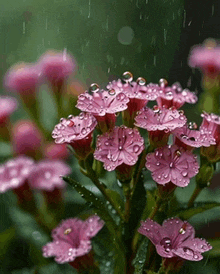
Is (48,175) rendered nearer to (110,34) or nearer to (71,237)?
(71,237)

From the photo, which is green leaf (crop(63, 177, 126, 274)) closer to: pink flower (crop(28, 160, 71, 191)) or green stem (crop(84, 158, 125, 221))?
green stem (crop(84, 158, 125, 221))

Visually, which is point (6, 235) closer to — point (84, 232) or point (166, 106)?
point (84, 232)

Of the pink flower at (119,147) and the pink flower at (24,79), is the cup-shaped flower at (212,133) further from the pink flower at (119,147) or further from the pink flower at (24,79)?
the pink flower at (24,79)

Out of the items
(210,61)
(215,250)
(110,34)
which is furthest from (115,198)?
(110,34)

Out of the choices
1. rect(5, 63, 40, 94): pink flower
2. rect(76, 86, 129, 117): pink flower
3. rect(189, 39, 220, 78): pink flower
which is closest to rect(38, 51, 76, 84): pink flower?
rect(5, 63, 40, 94): pink flower

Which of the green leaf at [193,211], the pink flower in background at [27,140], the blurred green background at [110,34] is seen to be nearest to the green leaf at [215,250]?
the green leaf at [193,211]
